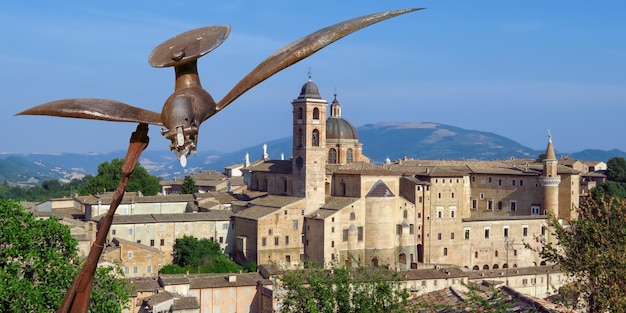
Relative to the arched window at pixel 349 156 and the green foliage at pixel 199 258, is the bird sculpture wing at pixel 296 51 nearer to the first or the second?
the green foliage at pixel 199 258

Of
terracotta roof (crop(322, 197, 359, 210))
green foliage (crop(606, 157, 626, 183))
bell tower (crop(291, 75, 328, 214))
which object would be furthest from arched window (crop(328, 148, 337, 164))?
green foliage (crop(606, 157, 626, 183))

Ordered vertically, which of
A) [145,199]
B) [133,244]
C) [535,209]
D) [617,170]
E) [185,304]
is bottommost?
[185,304]

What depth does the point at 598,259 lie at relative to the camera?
17375mm

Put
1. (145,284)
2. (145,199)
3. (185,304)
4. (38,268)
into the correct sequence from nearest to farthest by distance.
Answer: (38,268), (185,304), (145,284), (145,199)

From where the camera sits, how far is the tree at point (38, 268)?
55.9ft

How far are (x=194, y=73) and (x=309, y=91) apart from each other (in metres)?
45.0

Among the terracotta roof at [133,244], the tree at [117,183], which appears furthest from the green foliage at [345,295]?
the tree at [117,183]

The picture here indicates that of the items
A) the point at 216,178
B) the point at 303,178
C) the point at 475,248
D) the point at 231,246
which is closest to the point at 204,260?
the point at 231,246

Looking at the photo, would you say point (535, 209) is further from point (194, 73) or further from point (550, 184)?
point (194, 73)

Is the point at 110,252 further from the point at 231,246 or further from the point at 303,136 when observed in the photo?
the point at 303,136

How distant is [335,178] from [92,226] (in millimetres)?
14700

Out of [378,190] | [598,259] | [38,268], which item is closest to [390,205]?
[378,190]

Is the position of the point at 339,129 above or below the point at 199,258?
above

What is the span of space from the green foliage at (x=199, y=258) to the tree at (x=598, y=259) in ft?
88.0
